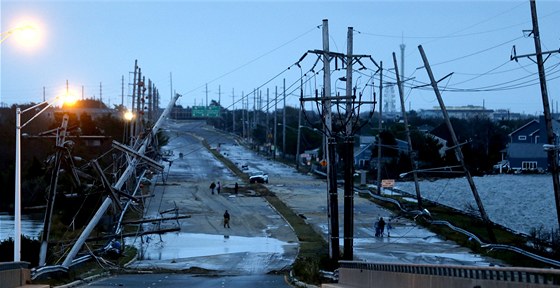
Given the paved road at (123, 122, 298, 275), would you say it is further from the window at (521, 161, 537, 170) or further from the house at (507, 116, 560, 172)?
the window at (521, 161, 537, 170)

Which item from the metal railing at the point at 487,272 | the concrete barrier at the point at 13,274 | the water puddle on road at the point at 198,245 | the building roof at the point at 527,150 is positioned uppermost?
the building roof at the point at 527,150

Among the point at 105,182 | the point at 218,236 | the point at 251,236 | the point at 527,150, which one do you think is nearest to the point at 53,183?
the point at 105,182

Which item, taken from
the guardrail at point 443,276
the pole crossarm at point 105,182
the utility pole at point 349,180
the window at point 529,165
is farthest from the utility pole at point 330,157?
the window at point 529,165

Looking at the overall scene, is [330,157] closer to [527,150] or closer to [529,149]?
[529,149]

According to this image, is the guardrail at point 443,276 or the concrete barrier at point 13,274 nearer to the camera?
the guardrail at point 443,276

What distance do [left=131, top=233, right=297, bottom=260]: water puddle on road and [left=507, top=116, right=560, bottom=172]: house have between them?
5498 cm

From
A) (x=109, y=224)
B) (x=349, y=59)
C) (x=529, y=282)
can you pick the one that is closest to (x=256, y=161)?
(x=109, y=224)

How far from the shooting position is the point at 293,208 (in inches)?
2657

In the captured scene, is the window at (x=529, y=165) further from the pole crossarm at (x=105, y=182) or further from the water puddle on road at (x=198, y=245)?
the pole crossarm at (x=105, y=182)

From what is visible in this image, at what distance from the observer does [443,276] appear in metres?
17.1

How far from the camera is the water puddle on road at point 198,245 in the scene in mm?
44500

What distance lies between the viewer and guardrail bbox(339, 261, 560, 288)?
12876mm

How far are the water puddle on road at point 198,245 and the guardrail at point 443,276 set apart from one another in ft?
57.7

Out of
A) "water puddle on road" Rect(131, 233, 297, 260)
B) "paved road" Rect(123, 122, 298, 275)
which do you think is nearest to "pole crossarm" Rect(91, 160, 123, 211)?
"paved road" Rect(123, 122, 298, 275)
